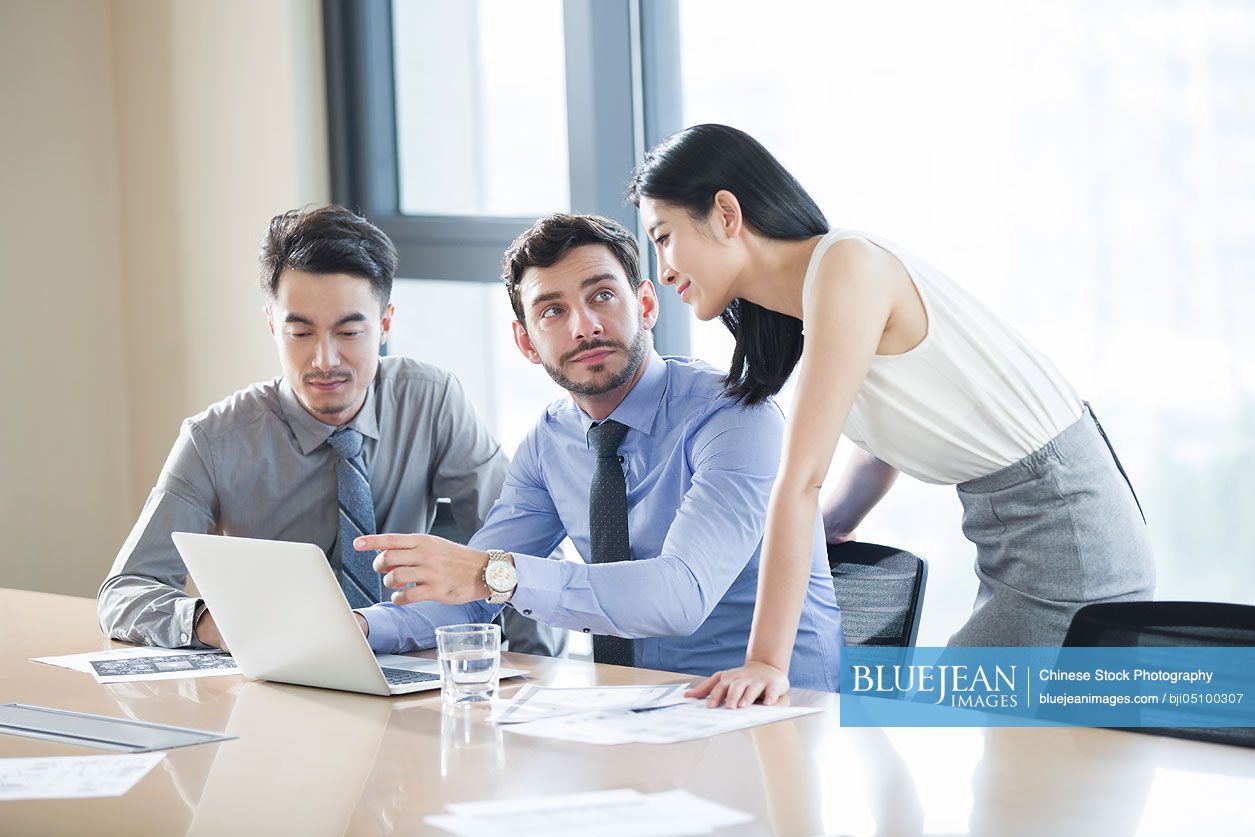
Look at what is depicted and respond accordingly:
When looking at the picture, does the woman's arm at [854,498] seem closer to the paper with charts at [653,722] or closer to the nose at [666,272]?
the nose at [666,272]

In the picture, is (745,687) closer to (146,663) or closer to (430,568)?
(430,568)

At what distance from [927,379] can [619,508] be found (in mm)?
540

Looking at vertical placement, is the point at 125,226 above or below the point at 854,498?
above

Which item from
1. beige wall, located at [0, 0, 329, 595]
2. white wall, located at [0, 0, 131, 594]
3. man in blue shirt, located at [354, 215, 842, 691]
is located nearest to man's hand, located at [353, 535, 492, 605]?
man in blue shirt, located at [354, 215, 842, 691]

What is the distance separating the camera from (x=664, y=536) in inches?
90.7

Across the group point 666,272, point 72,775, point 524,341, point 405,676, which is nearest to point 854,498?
point 666,272

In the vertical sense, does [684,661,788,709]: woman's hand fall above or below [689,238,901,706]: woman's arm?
below

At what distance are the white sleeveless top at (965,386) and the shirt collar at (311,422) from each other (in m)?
1.03

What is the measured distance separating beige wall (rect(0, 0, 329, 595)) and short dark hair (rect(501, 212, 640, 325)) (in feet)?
6.14

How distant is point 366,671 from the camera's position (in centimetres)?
189

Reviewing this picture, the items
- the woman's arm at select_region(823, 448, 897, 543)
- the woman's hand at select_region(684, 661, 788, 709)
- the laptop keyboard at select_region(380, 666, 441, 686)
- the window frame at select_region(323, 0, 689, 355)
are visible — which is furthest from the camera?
the window frame at select_region(323, 0, 689, 355)

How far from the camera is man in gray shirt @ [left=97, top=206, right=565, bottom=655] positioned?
265cm

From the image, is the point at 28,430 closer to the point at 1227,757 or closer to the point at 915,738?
the point at 915,738

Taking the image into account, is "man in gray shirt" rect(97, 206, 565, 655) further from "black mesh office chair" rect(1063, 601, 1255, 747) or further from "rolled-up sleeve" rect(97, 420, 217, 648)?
"black mesh office chair" rect(1063, 601, 1255, 747)
